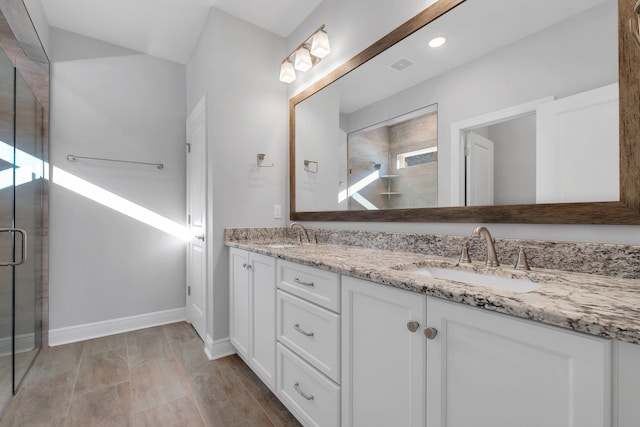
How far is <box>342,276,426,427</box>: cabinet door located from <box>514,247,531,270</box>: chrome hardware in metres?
0.47

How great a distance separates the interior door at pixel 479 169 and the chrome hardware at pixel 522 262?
250 millimetres

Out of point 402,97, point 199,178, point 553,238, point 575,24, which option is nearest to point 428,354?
point 553,238

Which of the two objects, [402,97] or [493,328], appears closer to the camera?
[493,328]

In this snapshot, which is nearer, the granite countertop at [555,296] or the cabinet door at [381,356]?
the granite countertop at [555,296]

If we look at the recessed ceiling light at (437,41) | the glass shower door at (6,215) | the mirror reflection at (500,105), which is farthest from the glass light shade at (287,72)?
the glass shower door at (6,215)

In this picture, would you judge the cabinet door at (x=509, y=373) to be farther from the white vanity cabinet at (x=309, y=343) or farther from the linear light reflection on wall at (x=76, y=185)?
the linear light reflection on wall at (x=76, y=185)

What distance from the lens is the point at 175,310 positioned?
2.90 meters

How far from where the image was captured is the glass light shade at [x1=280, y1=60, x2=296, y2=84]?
229 cm

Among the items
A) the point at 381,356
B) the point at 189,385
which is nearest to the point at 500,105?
the point at 381,356

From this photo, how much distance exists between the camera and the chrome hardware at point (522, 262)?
3.48 feet

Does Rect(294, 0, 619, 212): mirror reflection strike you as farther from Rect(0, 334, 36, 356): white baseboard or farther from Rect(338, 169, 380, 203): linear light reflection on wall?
Rect(0, 334, 36, 356): white baseboard

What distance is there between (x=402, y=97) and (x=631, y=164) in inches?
38.9

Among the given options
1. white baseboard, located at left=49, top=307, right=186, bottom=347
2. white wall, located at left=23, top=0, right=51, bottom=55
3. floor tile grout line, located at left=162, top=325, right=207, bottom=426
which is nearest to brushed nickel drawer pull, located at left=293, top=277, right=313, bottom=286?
floor tile grout line, located at left=162, top=325, right=207, bottom=426

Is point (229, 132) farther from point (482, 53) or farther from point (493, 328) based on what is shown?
point (493, 328)
